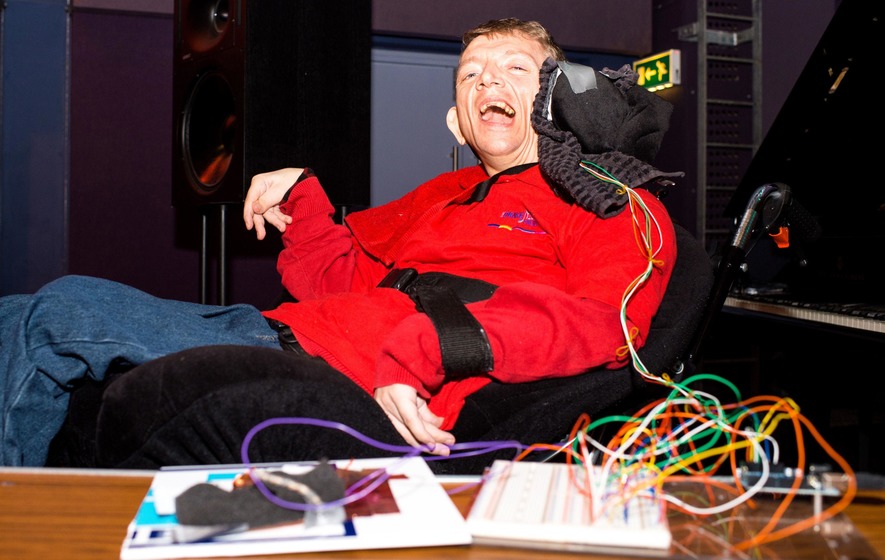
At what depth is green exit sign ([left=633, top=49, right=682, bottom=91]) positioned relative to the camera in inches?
174

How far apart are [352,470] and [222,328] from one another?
727mm

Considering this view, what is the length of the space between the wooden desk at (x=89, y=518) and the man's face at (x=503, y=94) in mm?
1002

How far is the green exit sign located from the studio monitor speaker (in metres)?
2.25

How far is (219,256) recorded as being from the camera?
2.57 meters

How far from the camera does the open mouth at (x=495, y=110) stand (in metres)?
1.59

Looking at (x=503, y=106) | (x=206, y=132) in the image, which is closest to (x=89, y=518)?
(x=503, y=106)

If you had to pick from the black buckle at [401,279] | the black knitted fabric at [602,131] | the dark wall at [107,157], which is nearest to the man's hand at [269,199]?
the black buckle at [401,279]

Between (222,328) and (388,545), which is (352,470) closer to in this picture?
(388,545)

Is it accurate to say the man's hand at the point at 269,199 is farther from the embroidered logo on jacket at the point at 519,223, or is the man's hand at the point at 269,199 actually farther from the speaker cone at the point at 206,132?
the speaker cone at the point at 206,132

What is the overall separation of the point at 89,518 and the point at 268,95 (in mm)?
1909

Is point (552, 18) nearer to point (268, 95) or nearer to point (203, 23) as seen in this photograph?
point (203, 23)

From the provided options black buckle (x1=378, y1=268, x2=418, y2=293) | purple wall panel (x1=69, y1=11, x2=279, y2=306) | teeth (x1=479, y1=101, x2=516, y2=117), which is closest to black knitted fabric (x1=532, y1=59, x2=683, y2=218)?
teeth (x1=479, y1=101, x2=516, y2=117)

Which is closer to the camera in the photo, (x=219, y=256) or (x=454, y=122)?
(x=454, y=122)

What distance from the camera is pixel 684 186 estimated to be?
440 centimetres
